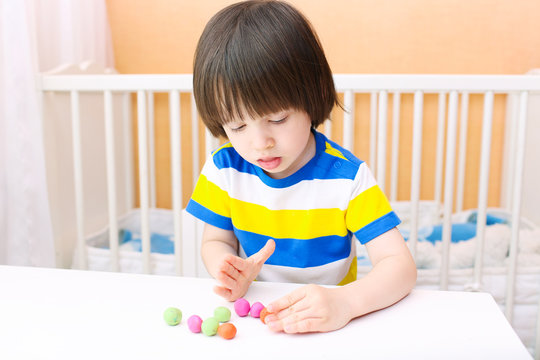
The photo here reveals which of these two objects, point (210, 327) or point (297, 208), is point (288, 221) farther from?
point (210, 327)

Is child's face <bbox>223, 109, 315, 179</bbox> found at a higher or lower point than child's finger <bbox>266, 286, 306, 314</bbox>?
higher

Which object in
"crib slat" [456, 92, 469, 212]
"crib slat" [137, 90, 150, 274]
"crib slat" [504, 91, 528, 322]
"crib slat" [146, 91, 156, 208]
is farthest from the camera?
"crib slat" [146, 91, 156, 208]

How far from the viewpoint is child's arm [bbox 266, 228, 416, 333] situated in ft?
1.49

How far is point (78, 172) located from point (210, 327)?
3.51 feet

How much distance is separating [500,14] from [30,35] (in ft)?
5.75

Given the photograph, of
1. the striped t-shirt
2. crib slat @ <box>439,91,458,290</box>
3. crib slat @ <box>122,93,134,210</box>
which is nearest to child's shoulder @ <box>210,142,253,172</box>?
the striped t-shirt

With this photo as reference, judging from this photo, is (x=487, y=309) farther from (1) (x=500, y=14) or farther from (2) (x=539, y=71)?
(1) (x=500, y=14)

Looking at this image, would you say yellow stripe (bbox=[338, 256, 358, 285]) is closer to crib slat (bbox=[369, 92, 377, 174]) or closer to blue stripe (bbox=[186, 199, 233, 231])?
blue stripe (bbox=[186, 199, 233, 231])

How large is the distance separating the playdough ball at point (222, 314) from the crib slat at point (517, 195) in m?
0.98

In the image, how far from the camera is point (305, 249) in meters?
0.75

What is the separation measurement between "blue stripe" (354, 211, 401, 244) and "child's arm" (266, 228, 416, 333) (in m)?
0.06

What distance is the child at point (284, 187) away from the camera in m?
0.53

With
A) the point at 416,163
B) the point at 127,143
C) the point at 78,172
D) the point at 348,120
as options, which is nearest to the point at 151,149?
the point at 127,143

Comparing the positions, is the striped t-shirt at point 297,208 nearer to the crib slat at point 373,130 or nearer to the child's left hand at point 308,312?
the child's left hand at point 308,312
